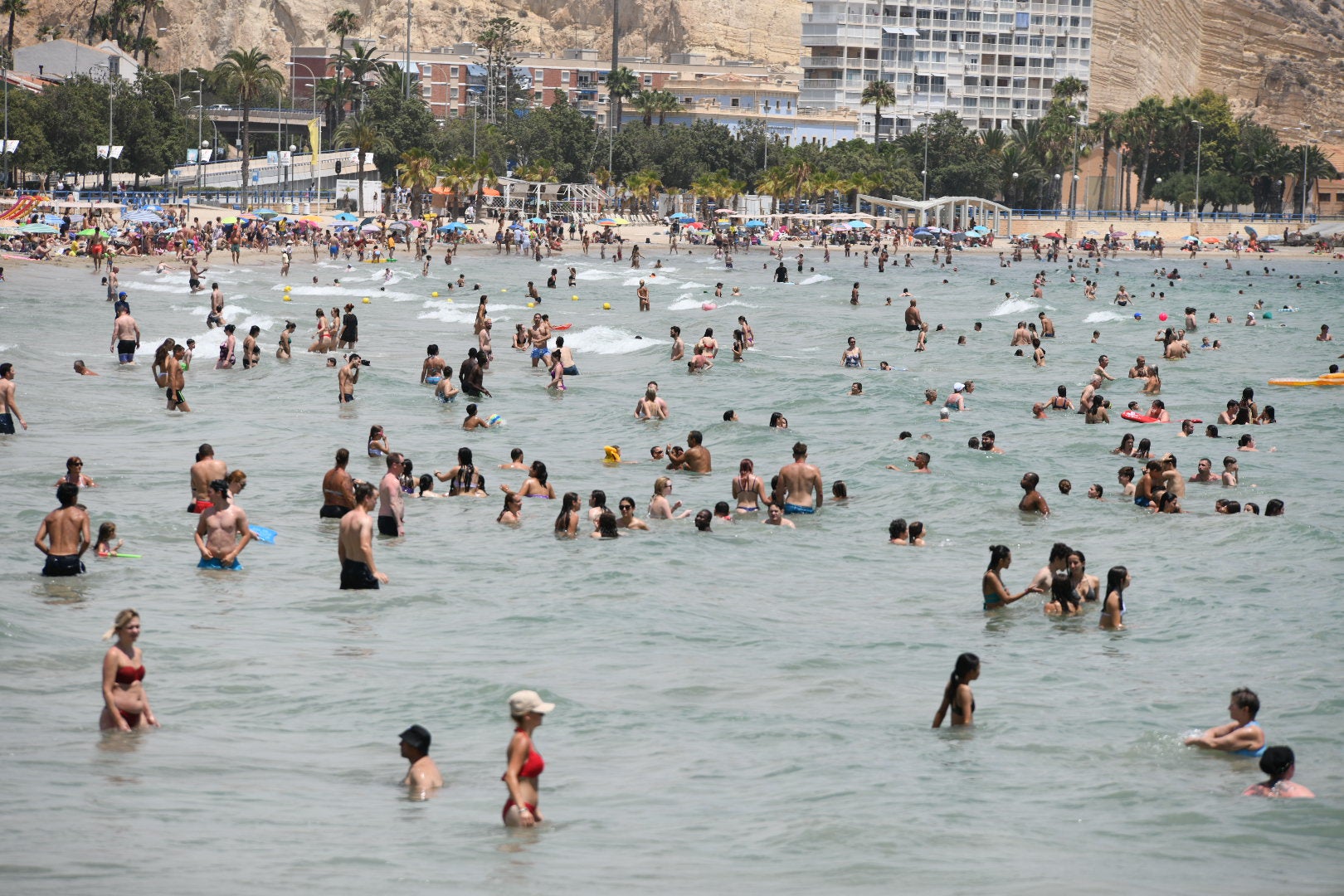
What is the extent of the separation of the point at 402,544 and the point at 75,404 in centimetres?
1110

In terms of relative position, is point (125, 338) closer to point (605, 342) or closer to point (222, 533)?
point (605, 342)

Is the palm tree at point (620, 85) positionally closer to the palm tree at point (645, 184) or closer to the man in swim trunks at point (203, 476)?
the palm tree at point (645, 184)

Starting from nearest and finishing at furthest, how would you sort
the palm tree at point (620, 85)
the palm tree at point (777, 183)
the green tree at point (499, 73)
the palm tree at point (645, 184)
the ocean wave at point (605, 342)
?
the ocean wave at point (605, 342) < the palm tree at point (645, 184) < the palm tree at point (777, 183) < the palm tree at point (620, 85) < the green tree at point (499, 73)

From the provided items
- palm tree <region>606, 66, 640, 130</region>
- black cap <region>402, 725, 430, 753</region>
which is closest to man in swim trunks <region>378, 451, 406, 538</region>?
black cap <region>402, 725, 430, 753</region>

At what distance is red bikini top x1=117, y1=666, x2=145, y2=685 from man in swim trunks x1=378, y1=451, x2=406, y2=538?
595 cm

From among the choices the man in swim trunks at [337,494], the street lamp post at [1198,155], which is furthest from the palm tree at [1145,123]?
the man in swim trunks at [337,494]

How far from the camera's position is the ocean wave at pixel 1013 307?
48688mm

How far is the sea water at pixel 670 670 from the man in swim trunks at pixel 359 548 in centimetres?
15

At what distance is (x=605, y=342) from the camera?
36.8m

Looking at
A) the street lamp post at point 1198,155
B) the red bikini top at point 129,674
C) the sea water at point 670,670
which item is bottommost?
the sea water at point 670,670

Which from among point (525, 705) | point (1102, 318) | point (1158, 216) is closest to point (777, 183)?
point (1158, 216)

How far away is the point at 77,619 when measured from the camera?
492 inches

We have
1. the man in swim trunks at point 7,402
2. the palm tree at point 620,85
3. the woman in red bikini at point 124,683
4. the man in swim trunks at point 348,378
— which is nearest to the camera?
the woman in red bikini at point 124,683

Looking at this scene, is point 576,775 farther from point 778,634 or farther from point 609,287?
point 609,287
